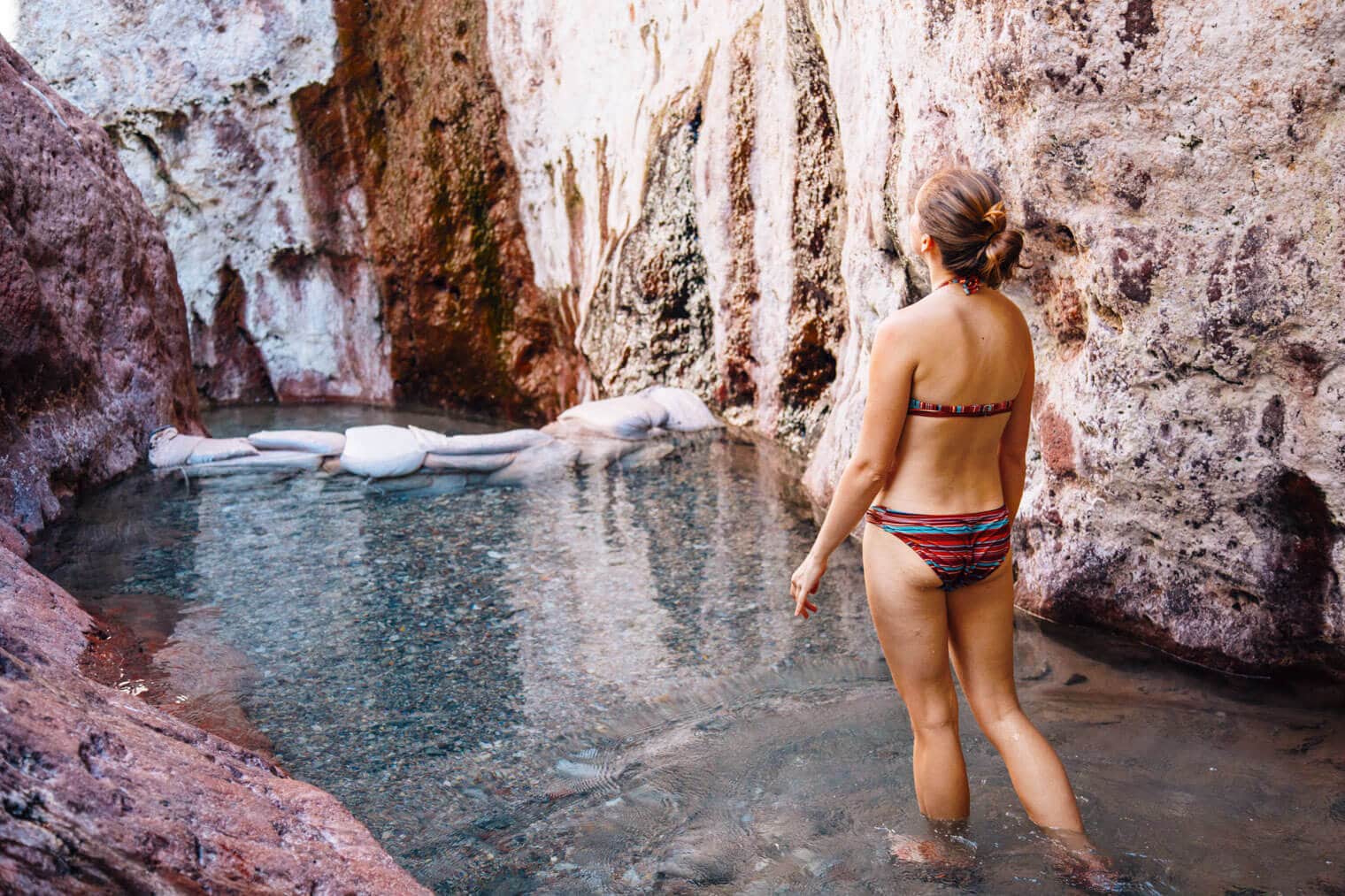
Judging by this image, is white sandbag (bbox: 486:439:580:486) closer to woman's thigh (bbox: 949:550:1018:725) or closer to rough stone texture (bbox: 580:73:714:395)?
rough stone texture (bbox: 580:73:714:395)

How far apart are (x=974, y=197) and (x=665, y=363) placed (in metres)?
6.76

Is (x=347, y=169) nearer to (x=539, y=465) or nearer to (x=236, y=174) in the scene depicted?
(x=236, y=174)

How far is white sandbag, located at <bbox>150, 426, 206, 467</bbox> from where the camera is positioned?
6891 millimetres

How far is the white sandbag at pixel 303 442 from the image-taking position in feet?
23.2

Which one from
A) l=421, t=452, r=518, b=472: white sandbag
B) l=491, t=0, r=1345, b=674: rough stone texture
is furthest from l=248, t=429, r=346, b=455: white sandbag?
l=491, t=0, r=1345, b=674: rough stone texture

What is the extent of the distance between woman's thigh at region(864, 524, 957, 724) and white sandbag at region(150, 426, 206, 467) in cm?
568

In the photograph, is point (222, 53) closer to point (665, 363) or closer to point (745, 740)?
point (665, 363)

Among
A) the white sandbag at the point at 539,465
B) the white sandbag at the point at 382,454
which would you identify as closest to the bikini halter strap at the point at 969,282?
the white sandbag at the point at 539,465

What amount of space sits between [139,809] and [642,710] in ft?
6.27

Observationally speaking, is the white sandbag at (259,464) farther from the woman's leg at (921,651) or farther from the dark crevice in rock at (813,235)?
the woman's leg at (921,651)

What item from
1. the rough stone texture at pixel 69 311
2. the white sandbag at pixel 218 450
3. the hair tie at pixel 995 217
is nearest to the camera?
the hair tie at pixel 995 217

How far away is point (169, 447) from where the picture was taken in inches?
275

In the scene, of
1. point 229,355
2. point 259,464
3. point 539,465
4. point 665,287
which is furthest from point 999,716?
point 229,355

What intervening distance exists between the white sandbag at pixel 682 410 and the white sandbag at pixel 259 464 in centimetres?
250
